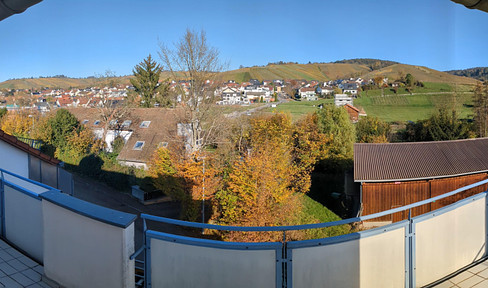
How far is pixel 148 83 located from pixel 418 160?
35498 millimetres

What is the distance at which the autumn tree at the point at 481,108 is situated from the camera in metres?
31.0

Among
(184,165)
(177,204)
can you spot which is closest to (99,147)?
(177,204)

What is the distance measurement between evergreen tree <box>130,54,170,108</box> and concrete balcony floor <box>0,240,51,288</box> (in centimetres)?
4146

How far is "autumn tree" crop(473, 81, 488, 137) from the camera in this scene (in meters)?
31.0

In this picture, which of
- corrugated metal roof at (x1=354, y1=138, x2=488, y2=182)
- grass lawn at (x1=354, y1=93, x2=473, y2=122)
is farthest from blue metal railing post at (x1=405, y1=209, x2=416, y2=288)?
grass lawn at (x1=354, y1=93, x2=473, y2=122)

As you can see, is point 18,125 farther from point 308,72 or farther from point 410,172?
point 308,72

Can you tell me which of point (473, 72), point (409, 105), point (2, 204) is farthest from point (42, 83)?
point (2, 204)

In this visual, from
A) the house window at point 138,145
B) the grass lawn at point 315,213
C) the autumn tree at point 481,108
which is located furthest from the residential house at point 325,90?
the grass lawn at point 315,213

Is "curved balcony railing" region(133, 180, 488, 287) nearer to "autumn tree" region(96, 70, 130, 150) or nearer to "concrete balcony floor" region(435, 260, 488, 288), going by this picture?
"concrete balcony floor" region(435, 260, 488, 288)

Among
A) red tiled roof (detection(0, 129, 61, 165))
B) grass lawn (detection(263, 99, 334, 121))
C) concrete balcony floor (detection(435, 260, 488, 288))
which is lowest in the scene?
concrete balcony floor (detection(435, 260, 488, 288))

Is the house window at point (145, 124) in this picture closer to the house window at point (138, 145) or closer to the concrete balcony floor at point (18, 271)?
the house window at point (138, 145)

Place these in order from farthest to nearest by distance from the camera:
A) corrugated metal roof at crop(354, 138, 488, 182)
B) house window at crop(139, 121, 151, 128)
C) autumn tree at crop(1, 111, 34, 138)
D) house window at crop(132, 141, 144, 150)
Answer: autumn tree at crop(1, 111, 34, 138) < house window at crop(139, 121, 151, 128) < house window at crop(132, 141, 144, 150) < corrugated metal roof at crop(354, 138, 488, 182)

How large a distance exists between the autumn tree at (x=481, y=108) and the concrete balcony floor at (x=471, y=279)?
33665mm

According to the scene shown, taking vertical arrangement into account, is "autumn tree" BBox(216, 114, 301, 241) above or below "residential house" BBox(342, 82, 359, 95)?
below
